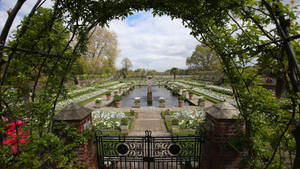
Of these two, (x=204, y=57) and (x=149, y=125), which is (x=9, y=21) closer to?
(x=149, y=125)

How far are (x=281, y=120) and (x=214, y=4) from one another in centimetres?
184

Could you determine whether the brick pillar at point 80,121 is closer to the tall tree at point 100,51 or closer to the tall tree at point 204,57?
the tall tree at point 100,51

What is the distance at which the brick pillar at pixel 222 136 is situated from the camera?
2686mm

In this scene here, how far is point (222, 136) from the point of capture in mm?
2754

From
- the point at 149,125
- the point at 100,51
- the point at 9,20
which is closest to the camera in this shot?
the point at 9,20

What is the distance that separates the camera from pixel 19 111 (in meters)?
1.79

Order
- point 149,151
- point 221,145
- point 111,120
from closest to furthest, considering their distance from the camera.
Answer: point 221,145 < point 149,151 < point 111,120

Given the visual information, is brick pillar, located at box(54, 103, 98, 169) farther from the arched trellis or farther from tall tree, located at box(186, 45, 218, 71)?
tall tree, located at box(186, 45, 218, 71)

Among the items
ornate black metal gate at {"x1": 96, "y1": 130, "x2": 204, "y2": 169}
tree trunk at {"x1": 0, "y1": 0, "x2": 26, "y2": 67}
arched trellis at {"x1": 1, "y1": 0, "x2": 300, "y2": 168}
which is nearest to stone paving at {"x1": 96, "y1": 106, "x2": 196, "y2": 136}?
ornate black metal gate at {"x1": 96, "y1": 130, "x2": 204, "y2": 169}

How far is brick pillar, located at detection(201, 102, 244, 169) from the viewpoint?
8.81ft

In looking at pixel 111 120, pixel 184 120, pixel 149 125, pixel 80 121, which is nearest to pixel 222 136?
pixel 80 121

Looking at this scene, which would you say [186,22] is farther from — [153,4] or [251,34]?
[251,34]

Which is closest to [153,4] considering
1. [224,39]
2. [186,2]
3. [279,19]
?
[186,2]

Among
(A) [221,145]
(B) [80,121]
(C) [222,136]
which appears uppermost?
(B) [80,121]
